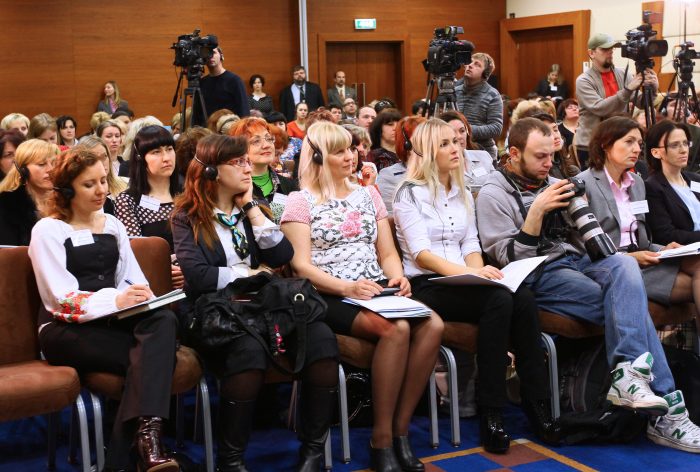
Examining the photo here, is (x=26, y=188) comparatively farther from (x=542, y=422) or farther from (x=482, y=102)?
(x=482, y=102)

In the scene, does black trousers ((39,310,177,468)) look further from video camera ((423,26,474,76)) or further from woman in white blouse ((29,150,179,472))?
video camera ((423,26,474,76))

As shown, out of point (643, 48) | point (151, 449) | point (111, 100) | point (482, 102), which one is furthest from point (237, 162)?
point (111, 100)

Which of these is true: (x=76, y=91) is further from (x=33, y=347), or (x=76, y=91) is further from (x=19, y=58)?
(x=33, y=347)

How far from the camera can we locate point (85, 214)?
300cm

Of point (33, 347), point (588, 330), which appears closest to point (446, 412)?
point (588, 330)

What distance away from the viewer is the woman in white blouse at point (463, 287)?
3.22 meters

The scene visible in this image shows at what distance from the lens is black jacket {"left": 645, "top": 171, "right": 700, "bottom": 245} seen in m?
3.88

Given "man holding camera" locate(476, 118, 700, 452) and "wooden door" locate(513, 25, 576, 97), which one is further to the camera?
"wooden door" locate(513, 25, 576, 97)

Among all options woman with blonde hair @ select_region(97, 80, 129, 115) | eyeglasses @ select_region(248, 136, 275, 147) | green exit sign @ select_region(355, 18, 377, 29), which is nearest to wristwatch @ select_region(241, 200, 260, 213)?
eyeglasses @ select_region(248, 136, 275, 147)

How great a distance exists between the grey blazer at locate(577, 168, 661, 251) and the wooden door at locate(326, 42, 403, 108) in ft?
28.1

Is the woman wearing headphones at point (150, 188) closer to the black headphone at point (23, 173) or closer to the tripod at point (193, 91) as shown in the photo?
the black headphone at point (23, 173)

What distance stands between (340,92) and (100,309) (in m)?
9.31

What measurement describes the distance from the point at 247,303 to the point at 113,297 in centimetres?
44

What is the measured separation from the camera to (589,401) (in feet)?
11.3
